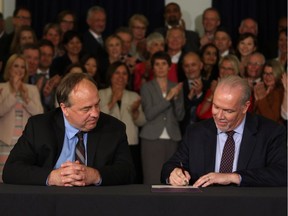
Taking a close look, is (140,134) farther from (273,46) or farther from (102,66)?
(273,46)

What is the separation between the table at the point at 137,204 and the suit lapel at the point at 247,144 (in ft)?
2.55

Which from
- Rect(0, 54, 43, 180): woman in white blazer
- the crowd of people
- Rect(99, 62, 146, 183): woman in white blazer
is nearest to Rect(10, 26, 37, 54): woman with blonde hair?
the crowd of people

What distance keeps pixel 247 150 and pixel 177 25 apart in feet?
14.0

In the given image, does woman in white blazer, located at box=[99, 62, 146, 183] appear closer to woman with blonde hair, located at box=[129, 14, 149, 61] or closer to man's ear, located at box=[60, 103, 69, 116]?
woman with blonde hair, located at box=[129, 14, 149, 61]

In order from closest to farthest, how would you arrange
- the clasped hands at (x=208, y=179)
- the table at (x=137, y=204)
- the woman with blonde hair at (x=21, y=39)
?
the table at (x=137, y=204) → the clasped hands at (x=208, y=179) → the woman with blonde hair at (x=21, y=39)

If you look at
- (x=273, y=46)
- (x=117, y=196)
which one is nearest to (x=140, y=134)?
(x=273, y=46)

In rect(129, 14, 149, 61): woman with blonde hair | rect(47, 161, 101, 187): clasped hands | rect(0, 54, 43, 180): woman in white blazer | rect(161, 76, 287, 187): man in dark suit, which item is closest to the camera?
rect(47, 161, 101, 187): clasped hands

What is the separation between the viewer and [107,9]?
9023 mm

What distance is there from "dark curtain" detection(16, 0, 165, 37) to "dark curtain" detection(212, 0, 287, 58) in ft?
2.59

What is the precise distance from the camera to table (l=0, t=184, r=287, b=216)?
2951 millimetres

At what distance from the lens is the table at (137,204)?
9.68 ft

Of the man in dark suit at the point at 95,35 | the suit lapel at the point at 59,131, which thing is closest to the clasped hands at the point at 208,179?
the suit lapel at the point at 59,131

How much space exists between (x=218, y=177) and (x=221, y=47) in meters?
4.06

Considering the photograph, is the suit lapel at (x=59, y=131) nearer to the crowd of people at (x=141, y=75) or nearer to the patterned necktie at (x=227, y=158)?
the patterned necktie at (x=227, y=158)
